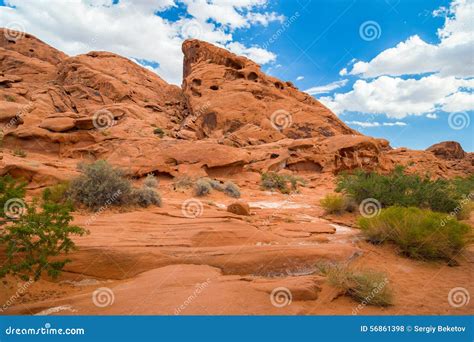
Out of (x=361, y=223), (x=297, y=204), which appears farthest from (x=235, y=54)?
(x=361, y=223)

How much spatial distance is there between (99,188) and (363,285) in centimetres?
743

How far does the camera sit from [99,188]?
9.30 meters

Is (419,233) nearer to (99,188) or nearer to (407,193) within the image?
(407,193)

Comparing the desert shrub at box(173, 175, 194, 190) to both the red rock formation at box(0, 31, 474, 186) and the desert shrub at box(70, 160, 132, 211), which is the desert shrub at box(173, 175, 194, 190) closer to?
the red rock formation at box(0, 31, 474, 186)

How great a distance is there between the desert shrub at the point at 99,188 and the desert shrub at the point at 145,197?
0.19 meters

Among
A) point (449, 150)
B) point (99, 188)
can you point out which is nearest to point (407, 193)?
point (99, 188)

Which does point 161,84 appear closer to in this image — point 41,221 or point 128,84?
point 128,84

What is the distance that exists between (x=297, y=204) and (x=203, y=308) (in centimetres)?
1015

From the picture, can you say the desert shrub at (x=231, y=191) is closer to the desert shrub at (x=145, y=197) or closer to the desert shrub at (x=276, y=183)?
the desert shrub at (x=276, y=183)

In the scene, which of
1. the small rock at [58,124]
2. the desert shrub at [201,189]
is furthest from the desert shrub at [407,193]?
the small rock at [58,124]

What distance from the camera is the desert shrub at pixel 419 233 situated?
682 centimetres

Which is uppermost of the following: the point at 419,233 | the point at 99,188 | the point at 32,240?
the point at 419,233

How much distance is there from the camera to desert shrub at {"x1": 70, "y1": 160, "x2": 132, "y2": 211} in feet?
30.4

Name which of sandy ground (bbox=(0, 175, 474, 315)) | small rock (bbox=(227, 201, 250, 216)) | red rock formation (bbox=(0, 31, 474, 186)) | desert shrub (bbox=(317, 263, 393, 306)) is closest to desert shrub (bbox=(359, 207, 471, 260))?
sandy ground (bbox=(0, 175, 474, 315))
